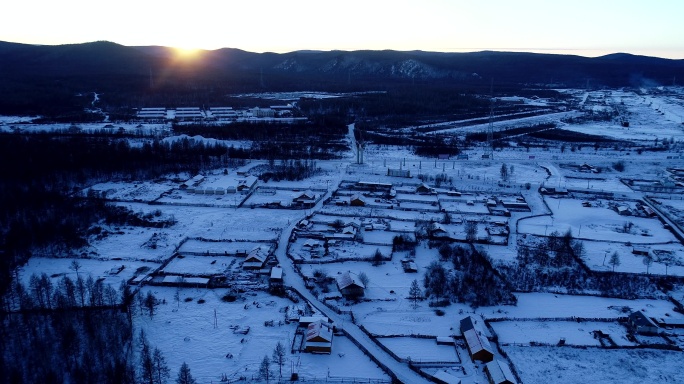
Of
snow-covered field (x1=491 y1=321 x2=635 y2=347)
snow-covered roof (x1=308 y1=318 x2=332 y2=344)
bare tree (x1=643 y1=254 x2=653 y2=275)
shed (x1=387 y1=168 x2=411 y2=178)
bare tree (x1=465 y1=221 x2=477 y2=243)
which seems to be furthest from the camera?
shed (x1=387 y1=168 x2=411 y2=178)

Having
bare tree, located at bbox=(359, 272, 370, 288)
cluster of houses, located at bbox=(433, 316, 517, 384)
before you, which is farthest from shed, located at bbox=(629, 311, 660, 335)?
bare tree, located at bbox=(359, 272, 370, 288)

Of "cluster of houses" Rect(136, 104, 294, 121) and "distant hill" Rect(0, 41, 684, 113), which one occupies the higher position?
"distant hill" Rect(0, 41, 684, 113)

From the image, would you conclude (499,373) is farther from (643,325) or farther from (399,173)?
(399,173)

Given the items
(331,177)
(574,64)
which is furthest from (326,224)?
(574,64)

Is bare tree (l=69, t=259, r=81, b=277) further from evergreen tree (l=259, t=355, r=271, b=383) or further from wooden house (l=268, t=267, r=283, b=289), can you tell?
evergreen tree (l=259, t=355, r=271, b=383)

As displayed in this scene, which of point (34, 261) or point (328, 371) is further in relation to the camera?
point (34, 261)

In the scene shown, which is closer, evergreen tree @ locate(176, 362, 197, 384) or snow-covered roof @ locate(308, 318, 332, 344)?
evergreen tree @ locate(176, 362, 197, 384)

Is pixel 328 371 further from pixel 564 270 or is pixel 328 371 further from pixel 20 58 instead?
pixel 20 58
